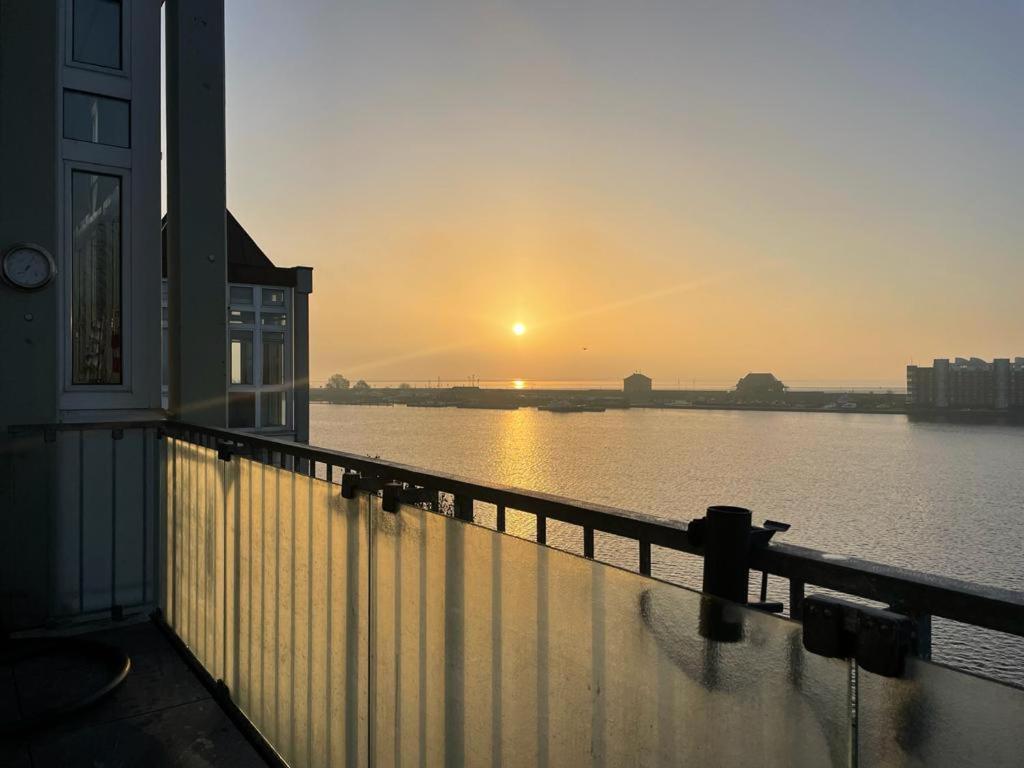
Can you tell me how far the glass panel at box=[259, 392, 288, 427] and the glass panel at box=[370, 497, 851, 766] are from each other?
1385cm

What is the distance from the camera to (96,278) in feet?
10.9

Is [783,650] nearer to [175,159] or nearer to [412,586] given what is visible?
[412,586]

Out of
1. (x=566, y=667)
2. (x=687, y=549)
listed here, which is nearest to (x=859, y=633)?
(x=687, y=549)

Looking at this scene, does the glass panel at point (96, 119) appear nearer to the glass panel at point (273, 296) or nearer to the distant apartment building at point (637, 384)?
the glass panel at point (273, 296)

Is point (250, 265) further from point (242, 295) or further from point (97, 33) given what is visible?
point (97, 33)

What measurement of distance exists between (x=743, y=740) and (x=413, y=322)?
48.5 meters

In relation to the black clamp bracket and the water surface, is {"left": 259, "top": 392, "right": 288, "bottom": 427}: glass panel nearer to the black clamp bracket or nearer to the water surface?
the water surface

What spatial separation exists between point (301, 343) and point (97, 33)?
1135 centimetres

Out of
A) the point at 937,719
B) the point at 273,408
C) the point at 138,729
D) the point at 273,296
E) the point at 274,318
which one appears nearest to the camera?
the point at 937,719

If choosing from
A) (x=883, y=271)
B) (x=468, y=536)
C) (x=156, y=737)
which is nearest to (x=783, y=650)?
(x=468, y=536)

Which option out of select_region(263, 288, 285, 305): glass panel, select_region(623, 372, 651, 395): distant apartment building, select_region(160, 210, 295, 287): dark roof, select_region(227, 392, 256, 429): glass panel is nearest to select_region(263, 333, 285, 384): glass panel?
select_region(227, 392, 256, 429): glass panel

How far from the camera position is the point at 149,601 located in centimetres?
312

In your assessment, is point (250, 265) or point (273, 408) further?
point (273, 408)

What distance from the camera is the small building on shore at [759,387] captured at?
3866 inches
